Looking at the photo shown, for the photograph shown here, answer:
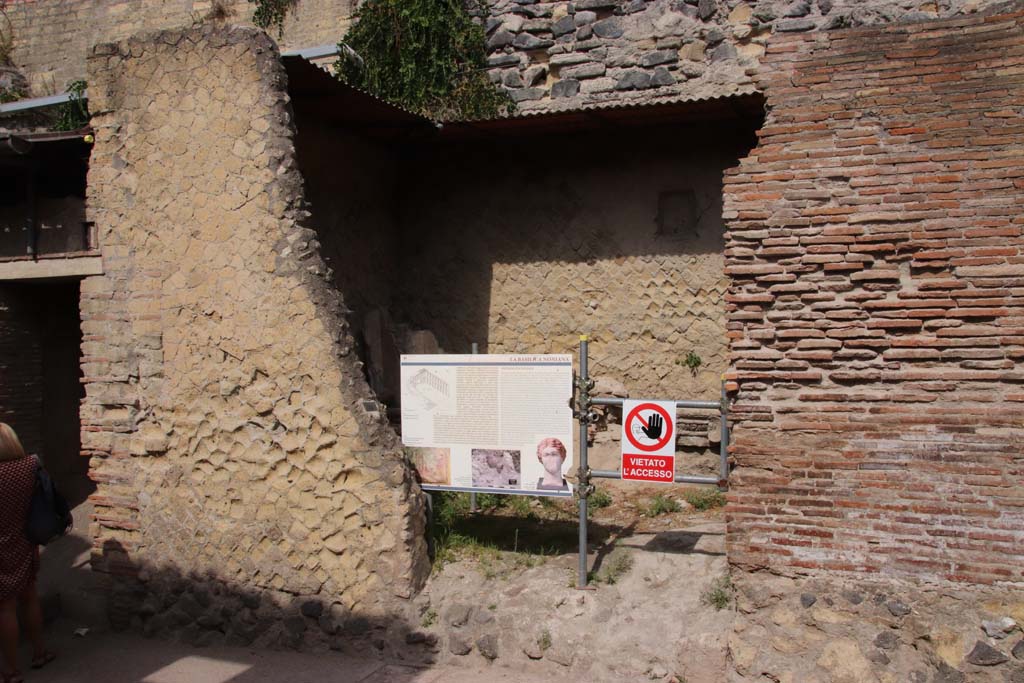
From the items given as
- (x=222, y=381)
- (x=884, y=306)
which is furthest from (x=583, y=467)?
(x=222, y=381)

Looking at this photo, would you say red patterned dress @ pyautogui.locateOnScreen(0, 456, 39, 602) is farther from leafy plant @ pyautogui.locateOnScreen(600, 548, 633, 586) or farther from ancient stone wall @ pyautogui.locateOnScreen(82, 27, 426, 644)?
leafy plant @ pyautogui.locateOnScreen(600, 548, 633, 586)

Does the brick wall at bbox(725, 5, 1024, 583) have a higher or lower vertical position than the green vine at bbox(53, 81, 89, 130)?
lower

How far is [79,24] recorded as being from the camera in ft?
43.0

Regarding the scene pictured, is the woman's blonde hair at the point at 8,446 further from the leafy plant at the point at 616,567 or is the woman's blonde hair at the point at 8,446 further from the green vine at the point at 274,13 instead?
the green vine at the point at 274,13

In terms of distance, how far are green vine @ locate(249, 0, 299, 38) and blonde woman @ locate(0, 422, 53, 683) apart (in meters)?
7.39

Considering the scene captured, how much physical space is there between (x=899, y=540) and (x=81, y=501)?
7.15m

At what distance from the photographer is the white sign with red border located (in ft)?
18.6

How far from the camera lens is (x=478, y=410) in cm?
602

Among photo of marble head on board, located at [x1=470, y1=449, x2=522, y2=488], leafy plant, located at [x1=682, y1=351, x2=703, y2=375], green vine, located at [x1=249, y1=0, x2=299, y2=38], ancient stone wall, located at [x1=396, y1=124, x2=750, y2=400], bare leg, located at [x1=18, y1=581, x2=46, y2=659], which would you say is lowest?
bare leg, located at [x1=18, y1=581, x2=46, y2=659]

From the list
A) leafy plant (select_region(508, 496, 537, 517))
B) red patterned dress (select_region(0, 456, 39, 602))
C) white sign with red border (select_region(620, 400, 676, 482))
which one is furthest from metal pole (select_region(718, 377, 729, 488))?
red patterned dress (select_region(0, 456, 39, 602))

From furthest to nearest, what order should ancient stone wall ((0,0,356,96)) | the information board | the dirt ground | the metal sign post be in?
ancient stone wall ((0,0,356,96)), the information board, the metal sign post, the dirt ground

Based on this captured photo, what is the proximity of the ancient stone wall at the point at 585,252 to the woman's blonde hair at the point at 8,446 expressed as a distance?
11.9ft

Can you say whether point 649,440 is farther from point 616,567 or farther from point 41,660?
point 41,660

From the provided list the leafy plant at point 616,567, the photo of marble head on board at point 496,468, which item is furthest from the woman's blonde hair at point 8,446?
the leafy plant at point 616,567
